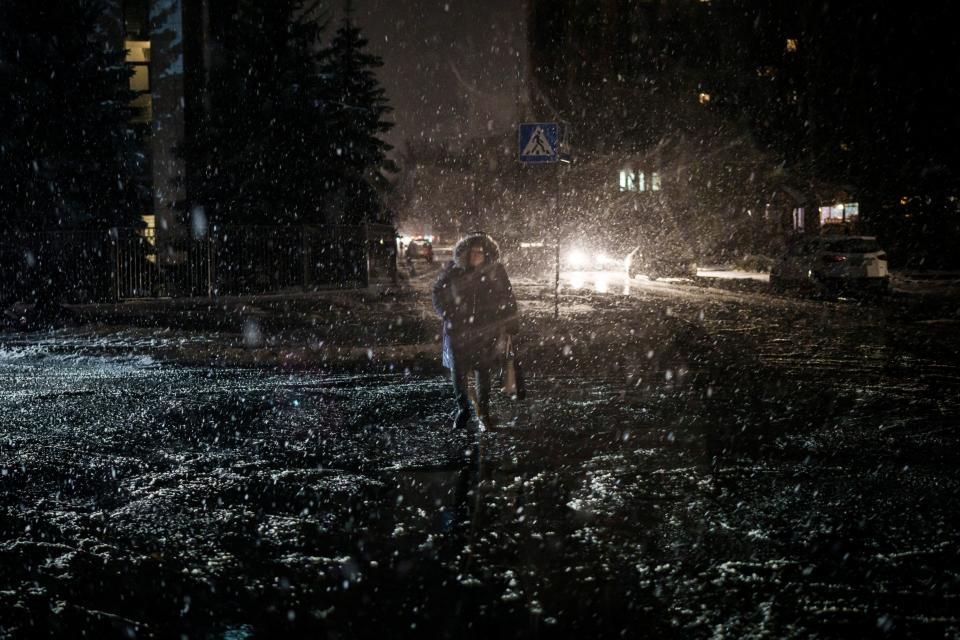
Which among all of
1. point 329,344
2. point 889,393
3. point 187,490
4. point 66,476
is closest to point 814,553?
point 187,490

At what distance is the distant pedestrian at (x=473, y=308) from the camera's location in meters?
7.75

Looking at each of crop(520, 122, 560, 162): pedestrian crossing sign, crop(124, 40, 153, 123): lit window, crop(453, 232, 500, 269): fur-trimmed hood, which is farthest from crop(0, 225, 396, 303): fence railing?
crop(453, 232, 500, 269): fur-trimmed hood

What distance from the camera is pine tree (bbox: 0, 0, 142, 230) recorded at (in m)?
24.5

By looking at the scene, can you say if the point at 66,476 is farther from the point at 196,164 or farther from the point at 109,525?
the point at 196,164

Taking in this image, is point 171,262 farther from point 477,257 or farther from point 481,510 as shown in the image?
point 481,510

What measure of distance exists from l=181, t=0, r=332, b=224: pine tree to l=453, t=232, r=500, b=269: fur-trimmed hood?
2147cm

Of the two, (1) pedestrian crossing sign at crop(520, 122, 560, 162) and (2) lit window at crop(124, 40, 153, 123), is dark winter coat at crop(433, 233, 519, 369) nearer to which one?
(1) pedestrian crossing sign at crop(520, 122, 560, 162)

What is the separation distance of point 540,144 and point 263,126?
48.9 ft

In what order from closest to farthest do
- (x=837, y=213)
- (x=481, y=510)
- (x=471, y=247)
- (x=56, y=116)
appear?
(x=481, y=510) → (x=471, y=247) → (x=56, y=116) → (x=837, y=213)

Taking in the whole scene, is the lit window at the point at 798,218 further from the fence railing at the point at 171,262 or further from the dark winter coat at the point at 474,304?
the dark winter coat at the point at 474,304

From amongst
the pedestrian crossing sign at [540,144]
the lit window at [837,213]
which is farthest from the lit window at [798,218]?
the pedestrian crossing sign at [540,144]

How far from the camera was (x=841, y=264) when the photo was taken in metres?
25.2

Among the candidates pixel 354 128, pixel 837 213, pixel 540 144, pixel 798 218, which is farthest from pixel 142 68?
pixel 837 213

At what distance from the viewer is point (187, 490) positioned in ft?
19.9
